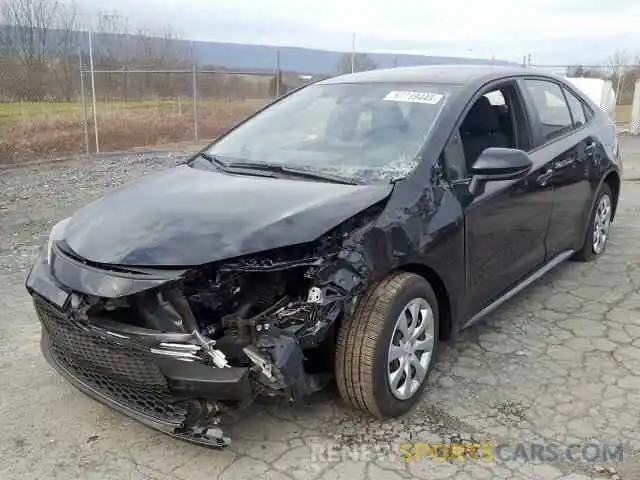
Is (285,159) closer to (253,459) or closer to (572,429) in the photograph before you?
(253,459)

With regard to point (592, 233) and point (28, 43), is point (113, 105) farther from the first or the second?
point (592, 233)

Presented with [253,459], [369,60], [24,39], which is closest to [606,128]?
[253,459]

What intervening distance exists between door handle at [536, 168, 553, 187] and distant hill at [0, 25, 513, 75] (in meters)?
10.6

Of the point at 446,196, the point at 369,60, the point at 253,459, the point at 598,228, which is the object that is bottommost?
the point at 253,459

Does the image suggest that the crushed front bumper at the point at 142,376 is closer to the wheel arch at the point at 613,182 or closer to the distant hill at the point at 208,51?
the wheel arch at the point at 613,182

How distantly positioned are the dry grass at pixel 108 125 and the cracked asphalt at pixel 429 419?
9.05 metres

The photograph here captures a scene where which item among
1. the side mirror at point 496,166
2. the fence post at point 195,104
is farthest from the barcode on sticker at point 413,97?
the fence post at point 195,104

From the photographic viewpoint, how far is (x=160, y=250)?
2.60 m

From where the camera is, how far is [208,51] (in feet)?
54.2

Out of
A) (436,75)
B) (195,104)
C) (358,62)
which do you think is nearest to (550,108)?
(436,75)

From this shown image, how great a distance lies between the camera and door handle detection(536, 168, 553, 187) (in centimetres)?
403

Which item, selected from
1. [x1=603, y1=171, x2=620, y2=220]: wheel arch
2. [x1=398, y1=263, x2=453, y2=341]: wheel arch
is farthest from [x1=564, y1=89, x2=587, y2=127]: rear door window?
[x1=398, y1=263, x2=453, y2=341]: wheel arch

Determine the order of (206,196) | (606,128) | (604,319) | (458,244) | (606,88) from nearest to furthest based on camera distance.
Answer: (206,196) < (458,244) < (604,319) < (606,128) < (606,88)

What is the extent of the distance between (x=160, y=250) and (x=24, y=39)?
13.9 meters
